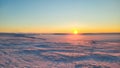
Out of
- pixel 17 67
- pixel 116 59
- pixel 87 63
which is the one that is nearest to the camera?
pixel 17 67

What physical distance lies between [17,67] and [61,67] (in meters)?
1.63

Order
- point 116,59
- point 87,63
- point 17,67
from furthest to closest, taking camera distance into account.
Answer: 1. point 116,59
2. point 87,63
3. point 17,67

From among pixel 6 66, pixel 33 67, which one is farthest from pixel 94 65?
pixel 6 66

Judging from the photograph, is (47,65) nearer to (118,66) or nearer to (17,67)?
(17,67)

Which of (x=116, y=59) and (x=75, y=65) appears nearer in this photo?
(x=75, y=65)

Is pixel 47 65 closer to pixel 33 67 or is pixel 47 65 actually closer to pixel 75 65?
pixel 33 67

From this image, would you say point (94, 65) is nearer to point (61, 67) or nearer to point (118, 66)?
point (118, 66)

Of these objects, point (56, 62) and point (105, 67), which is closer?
point (105, 67)

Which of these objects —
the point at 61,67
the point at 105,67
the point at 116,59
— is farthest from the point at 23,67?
the point at 116,59

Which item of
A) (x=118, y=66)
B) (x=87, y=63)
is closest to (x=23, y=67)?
(x=87, y=63)

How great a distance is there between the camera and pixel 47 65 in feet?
22.8

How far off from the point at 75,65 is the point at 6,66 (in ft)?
8.64

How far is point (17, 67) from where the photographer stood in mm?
6586

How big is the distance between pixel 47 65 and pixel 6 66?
5.06 ft
